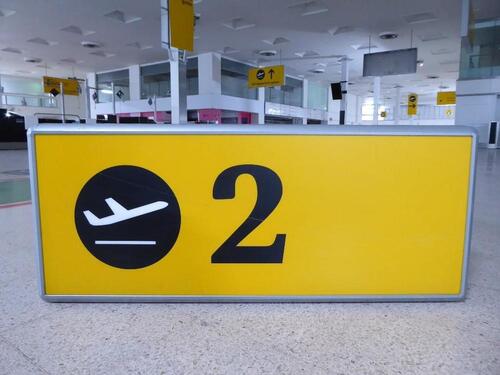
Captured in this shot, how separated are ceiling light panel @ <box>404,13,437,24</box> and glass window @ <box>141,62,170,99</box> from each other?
9.95 metres

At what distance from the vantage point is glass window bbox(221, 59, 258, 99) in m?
15.5

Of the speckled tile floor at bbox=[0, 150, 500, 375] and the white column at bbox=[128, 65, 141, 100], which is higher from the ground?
the white column at bbox=[128, 65, 141, 100]

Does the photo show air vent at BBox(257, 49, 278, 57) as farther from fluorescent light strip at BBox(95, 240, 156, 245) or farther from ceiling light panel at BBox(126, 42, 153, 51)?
fluorescent light strip at BBox(95, 240, 156, 245)

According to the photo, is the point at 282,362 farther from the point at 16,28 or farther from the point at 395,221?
the point at 16,28

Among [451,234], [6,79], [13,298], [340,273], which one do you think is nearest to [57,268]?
[13,298]

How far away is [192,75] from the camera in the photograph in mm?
15477

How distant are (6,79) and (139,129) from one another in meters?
24.9

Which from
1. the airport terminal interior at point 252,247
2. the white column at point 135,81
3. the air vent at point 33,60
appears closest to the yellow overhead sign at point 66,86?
the air vent at point 33,60

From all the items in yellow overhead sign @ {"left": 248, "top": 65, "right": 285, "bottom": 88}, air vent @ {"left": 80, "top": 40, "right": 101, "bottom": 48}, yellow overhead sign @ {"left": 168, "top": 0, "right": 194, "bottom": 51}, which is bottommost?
yellow overhead sign @ {"left": 168, "top": 0, "right": 194, "bottom": 51}

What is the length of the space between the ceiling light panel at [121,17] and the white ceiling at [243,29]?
44 millimetres

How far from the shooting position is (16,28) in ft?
37.4

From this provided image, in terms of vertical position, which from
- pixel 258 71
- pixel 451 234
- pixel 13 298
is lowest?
pixel 13 298

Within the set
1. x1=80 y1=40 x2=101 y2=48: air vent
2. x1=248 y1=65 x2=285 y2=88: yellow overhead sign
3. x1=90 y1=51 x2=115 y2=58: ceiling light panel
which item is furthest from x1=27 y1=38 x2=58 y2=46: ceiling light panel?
x1=248 y1=65 x2=285 y2=88: yellow overhead sign

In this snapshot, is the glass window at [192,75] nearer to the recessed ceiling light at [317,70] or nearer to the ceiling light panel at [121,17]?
the ceiling light panel at [121,17]
